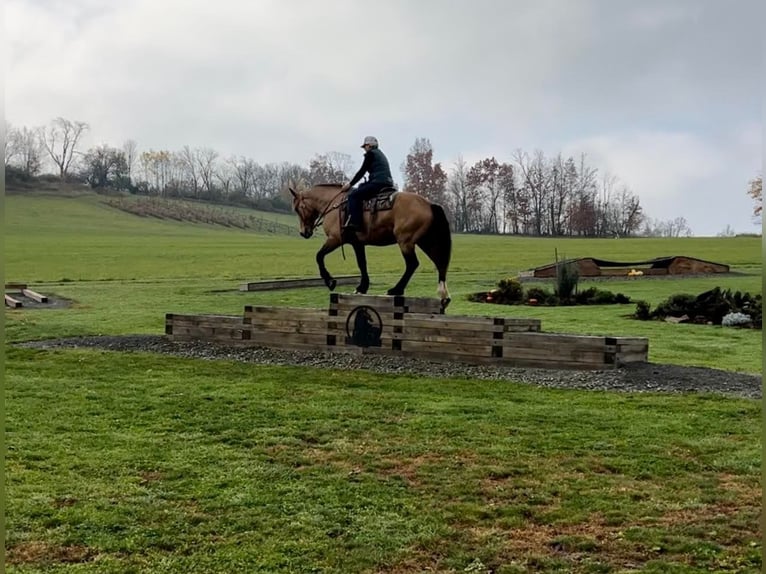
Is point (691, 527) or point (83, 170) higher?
point (83, 170)

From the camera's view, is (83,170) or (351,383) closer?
(351,383)

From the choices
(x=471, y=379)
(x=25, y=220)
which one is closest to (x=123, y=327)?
(x=471, y=379)

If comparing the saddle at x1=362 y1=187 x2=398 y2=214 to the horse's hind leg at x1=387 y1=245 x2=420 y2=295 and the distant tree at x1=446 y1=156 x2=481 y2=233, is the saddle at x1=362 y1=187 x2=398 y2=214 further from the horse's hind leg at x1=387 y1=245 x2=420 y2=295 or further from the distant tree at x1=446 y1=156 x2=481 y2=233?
the distant tree at x1=446 y1=156 x2=481 y2=233

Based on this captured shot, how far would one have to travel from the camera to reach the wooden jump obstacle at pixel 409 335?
930cm

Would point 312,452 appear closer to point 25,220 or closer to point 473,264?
point 473,264

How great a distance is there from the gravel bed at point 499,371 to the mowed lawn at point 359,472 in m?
0.46

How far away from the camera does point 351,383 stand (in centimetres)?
865

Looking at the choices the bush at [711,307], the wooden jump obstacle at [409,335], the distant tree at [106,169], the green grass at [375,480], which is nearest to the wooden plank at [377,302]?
the wooden jump obstacle at [409,335]

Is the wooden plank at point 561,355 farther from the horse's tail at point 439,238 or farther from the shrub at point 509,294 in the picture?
the shrub at point 509,294

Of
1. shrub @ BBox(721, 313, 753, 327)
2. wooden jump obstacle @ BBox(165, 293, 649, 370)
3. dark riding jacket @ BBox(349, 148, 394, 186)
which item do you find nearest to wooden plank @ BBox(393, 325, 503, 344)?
wooden jump obstacle @ BBox(165, 293, 649, 370)

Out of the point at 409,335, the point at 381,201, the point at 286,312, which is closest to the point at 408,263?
the point at 381,201

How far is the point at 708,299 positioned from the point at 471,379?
8822 mm

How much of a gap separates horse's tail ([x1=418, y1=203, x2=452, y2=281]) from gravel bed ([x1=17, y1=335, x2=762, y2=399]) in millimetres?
1624

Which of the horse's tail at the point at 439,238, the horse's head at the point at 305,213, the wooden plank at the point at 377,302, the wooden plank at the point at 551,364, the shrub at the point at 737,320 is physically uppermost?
the horse's head at the point at 305,213
